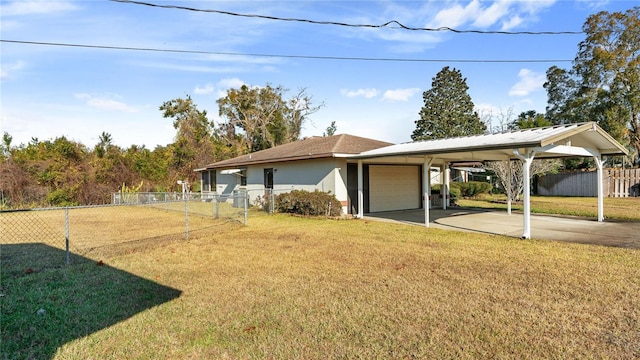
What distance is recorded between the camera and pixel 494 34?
1237 cm

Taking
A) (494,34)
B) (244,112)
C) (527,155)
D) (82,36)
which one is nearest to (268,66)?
(82,36)

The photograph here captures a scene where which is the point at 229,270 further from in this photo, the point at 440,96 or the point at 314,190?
the point at 440,96

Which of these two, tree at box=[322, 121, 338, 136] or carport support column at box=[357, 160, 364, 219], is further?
tree at box=[322, 121, 338, 136]

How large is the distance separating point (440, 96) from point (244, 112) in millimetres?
23010

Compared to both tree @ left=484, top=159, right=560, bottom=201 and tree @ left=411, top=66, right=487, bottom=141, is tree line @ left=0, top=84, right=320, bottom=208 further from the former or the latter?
tree @ left=484, top=159, right=560, bottom=201

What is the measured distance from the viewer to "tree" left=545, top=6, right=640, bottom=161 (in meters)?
26.0

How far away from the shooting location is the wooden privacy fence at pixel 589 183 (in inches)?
837

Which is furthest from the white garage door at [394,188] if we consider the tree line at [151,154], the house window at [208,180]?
the tree line at [151,154]

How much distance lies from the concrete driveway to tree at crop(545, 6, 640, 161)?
20.9 metres

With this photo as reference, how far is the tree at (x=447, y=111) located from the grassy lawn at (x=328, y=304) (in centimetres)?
3380

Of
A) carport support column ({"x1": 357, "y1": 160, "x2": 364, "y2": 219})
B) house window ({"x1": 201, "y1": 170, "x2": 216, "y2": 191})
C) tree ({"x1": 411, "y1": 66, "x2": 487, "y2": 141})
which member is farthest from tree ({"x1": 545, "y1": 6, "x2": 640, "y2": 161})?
house window ({"x1": 201, "y1": 170, "x2": 216, "y2": 191})

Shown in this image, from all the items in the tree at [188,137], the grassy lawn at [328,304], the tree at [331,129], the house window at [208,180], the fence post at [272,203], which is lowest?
the grassy lawn at [328,304]

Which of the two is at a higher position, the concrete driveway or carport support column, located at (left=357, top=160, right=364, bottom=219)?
carport support column, located at (left=357, top=160, right=364, bottom=219)

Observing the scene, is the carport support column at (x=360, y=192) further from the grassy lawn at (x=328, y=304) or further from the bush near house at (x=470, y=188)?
the bush near house at (x=470, y=188)
